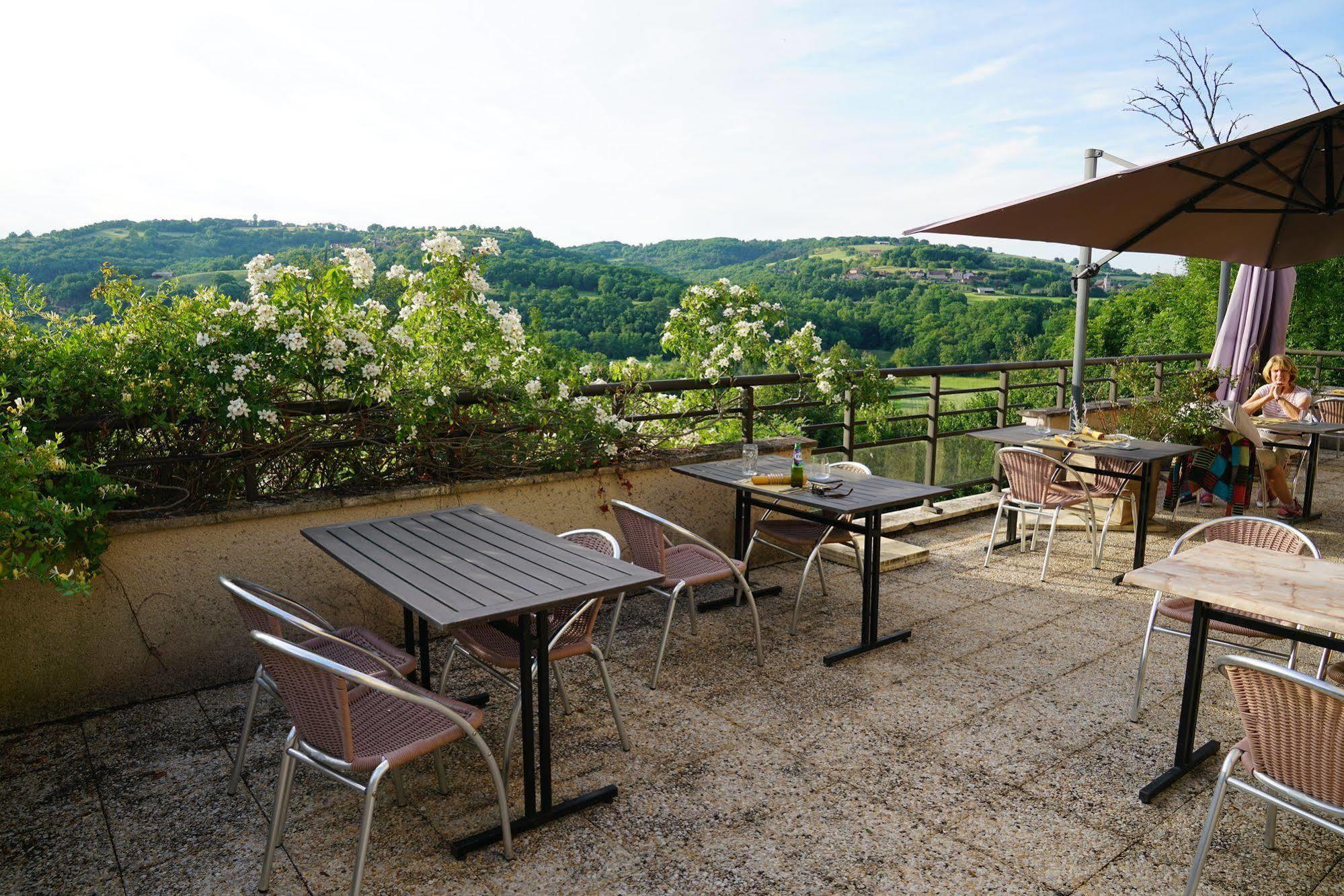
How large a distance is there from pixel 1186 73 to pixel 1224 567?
1268cm

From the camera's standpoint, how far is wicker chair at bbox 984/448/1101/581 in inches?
194

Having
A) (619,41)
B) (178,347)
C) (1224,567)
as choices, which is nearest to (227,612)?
(178,347)

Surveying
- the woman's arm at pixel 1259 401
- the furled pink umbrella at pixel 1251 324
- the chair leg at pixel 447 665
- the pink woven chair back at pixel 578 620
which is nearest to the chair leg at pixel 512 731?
the pink woven chair back at pixel 578 620

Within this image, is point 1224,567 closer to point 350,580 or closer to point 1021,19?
point 350,580

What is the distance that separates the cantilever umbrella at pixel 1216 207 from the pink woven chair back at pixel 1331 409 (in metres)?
3.25

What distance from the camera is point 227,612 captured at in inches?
139

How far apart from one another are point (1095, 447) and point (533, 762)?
4154 mm

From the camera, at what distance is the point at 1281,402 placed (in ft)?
22.2

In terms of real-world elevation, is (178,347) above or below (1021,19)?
below

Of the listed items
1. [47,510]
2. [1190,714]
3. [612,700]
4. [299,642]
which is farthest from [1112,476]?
[47,510]

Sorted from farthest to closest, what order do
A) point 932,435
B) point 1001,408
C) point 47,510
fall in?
point 1001,408
point 932,435
point 47,510

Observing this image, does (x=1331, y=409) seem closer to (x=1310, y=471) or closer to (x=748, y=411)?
(x=1310, y=471)

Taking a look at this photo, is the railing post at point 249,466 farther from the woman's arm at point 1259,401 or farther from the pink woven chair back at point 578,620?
the woman's arm at point 1259,401

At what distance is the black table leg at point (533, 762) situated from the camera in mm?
2355
